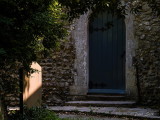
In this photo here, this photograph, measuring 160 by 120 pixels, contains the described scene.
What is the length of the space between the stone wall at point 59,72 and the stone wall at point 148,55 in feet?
6.96

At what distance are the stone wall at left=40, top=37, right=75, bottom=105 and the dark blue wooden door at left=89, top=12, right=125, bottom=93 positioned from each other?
77 cm

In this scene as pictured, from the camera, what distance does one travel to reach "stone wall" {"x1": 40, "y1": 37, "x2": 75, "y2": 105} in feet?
32.6

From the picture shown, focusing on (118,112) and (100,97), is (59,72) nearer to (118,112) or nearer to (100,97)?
(100,97)

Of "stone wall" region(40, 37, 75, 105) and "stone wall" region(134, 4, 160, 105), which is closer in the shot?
"stone wall" region(134, 4, 160, 105)

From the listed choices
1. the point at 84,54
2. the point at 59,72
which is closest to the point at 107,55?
the point at 84,54

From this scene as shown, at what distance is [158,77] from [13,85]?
17.0ft

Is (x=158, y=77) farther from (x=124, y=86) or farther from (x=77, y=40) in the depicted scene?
(x=77, y=40)

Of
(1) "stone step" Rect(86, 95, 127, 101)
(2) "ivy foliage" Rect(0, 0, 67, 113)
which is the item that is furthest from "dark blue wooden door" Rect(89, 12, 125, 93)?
(2) "ivy foliage" Rect(0, 0, 67, 113)

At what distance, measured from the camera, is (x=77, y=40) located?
10.0 metres

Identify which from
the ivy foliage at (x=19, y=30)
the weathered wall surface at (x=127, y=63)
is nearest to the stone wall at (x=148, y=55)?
the weathered wall surface at (x=127, y=63)

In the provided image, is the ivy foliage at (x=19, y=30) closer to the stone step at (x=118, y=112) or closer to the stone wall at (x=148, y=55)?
the stone step at (x=118, y=112)

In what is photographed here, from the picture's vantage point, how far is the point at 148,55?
31.0ft

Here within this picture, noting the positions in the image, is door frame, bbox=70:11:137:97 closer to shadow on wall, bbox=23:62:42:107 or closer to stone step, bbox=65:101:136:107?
stone step, bbox=65:101:136:107

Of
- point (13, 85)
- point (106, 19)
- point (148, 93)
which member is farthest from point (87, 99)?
point (13, 85)
